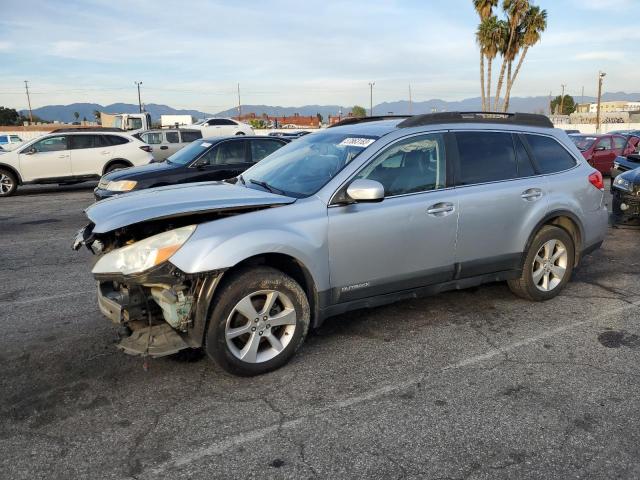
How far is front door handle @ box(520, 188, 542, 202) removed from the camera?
475 cm

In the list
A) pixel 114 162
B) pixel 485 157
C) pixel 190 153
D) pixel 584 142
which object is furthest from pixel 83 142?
pixel 584 142

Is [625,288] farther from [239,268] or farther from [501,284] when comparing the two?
[239,268]

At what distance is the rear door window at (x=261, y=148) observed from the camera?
422 inches

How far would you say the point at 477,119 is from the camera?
188 inches

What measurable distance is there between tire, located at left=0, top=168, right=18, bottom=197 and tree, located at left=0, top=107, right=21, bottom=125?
83.8 metres

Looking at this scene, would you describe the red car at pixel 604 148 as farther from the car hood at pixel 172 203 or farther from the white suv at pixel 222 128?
the car hood at pixel 172 203

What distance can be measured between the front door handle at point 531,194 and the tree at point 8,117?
9717cm

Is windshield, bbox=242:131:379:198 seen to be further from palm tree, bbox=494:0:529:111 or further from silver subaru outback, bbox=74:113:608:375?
palm tree, bbox=494:0:529:111

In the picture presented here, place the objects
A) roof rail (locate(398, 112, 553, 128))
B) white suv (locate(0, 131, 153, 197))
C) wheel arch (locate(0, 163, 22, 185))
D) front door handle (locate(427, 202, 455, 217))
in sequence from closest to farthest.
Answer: front door handle (locate(427, 202, 455, 217)) → roof rail (locate(398, 112, 553, 128)) → wheel arch (locate(0, 163, 22, 185)) → white suv (locate(0, 131, 153, 197))

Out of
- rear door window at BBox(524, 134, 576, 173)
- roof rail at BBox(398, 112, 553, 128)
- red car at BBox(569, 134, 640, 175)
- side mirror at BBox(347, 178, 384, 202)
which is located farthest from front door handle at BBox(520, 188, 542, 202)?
red car at BBox(569, 134, 640, 175)

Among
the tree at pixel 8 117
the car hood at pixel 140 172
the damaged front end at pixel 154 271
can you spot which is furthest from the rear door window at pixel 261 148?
the tree at pixel 8 117

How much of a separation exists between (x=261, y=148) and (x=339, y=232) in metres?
7.47

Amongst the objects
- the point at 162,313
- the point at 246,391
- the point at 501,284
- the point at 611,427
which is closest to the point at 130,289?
the point at 162,313

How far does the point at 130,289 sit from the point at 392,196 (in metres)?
2.01
